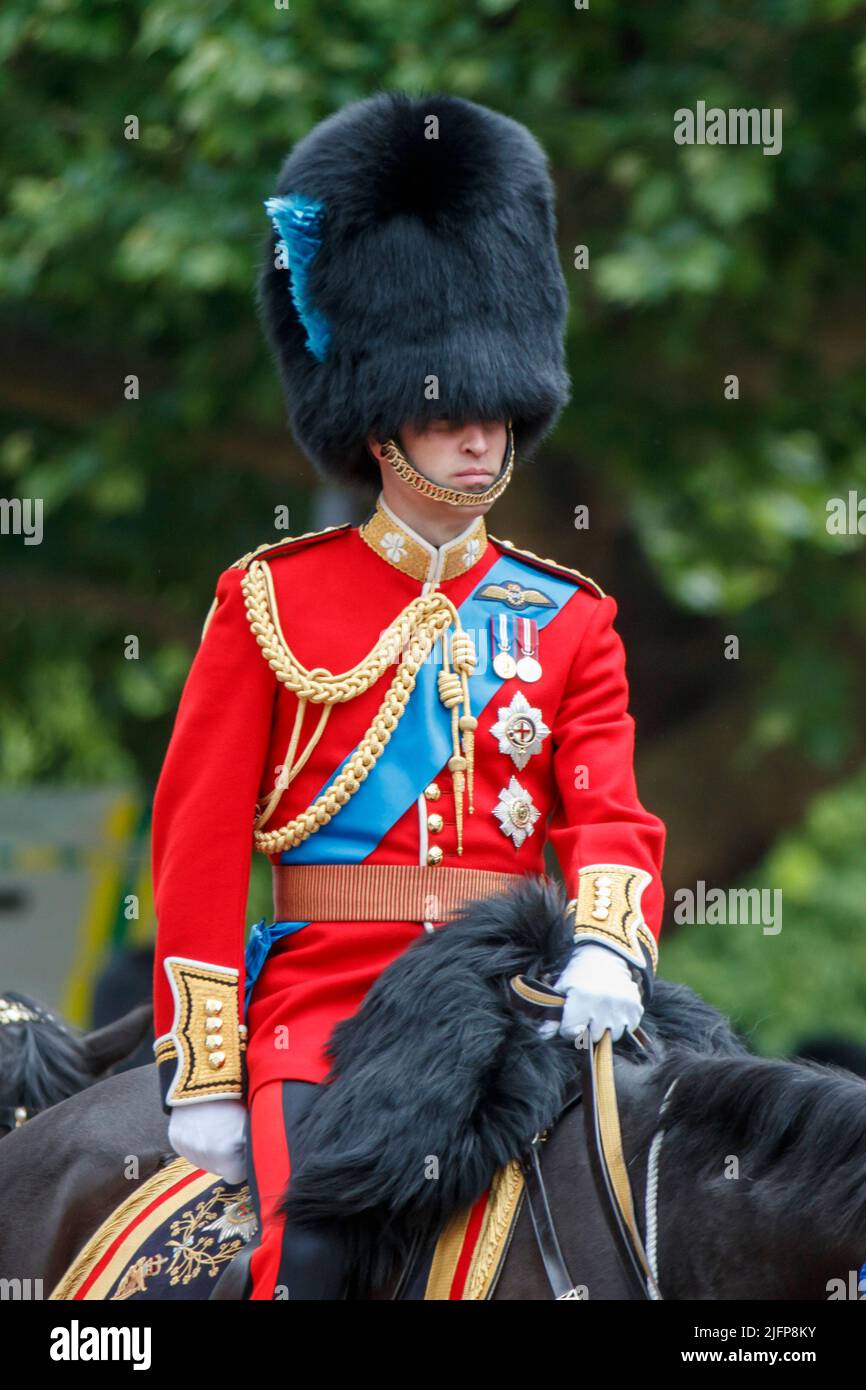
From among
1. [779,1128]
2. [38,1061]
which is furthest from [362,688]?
[38,1061]

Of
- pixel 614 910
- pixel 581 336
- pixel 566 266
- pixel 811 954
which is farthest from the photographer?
pixel 811 954

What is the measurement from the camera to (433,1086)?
2.68m

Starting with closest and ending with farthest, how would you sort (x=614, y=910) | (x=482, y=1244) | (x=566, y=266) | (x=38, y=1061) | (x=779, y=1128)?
(x=779, y=1128)
(x=482, y=1244)
(x=614, y=910)
(x=38, y=1061)
(x=566, y=266)

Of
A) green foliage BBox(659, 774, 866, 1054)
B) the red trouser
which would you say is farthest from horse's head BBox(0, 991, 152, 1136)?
green foliage BBox(659, 774, 866, 1054)

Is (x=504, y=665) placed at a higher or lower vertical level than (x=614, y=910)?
higher

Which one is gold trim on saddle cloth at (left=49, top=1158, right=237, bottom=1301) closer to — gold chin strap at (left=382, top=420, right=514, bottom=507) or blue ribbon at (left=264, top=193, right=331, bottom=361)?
gold chin strap at (left=382, top=420, right=514, bottom=507)

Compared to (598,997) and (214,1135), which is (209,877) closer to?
(214,1135)

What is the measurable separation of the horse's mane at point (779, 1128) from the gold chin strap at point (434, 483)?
85 cm

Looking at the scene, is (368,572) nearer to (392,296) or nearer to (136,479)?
(392,296)

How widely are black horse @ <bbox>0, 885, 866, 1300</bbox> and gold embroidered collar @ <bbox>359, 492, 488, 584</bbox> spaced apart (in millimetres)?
513

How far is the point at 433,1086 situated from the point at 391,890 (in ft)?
1.16

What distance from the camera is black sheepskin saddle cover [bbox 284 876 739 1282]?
104 inches

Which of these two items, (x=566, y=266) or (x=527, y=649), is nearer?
(x=527, y=649)

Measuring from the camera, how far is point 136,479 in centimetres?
748
